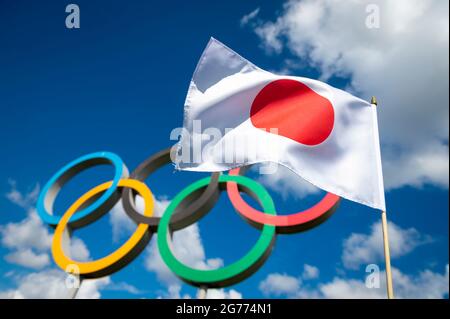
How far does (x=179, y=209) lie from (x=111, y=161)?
3.01 meters

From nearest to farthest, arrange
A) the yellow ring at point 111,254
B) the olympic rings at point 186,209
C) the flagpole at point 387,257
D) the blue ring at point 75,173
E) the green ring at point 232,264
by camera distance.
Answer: the flagpole at point 387,257 < the green ring at point 232,264 < the yellow ring at point 111,254 < the olympic rings at point 186,209 < the blue ring at point 75,173

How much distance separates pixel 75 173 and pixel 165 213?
13.1 ft

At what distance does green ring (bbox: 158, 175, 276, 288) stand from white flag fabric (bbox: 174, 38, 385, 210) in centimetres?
323

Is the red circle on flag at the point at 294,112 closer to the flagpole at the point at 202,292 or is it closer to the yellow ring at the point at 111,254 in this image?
the flagpole at the point at 202,292

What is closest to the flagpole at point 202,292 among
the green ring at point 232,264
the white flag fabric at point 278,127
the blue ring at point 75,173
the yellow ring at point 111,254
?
the green ring at point 232,264

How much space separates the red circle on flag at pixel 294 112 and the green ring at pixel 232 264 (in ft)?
11.0

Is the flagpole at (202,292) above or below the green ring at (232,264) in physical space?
below

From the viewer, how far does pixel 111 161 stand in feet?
40.3

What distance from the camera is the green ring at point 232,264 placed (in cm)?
857

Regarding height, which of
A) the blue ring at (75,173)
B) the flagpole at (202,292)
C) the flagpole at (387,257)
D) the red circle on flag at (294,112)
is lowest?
the flagpole at (387,257)

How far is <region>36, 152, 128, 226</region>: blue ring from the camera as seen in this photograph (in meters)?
11.2

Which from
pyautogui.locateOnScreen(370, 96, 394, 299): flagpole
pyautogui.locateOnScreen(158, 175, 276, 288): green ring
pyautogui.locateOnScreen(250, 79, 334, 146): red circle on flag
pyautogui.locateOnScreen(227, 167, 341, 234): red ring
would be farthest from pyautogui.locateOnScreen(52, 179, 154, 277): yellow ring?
pyautogui.locateOnScreen(370, 96, 394, 299): flagpole
